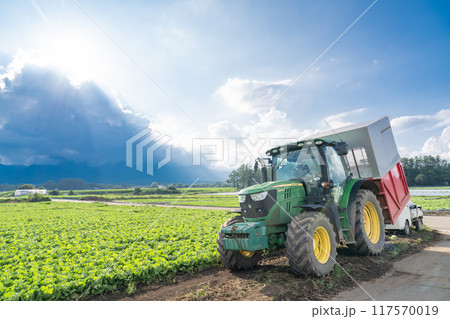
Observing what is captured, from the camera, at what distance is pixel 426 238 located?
35.2 feet

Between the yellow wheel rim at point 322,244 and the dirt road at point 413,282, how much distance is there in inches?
32.9

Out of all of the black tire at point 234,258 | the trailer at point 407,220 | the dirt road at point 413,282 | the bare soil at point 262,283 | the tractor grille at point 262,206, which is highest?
the tractor grille at point 262,206

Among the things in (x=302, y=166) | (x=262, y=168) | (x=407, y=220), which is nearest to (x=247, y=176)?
(x=262, y=168)

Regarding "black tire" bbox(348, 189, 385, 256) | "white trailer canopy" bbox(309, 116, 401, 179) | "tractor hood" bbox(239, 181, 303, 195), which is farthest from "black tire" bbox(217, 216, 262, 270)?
"white trailer canopy" bbox(309, 116, 401, 179)

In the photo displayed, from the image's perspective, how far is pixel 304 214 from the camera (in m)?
6.01

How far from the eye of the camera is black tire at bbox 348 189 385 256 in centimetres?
727

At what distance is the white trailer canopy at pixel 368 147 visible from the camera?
8.88 m

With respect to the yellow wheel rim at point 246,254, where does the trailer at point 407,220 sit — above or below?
above

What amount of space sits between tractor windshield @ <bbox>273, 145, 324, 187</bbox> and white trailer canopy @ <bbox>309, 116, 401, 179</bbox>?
111 inches

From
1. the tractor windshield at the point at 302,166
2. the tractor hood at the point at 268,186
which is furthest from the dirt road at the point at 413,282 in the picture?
the tractor windshield at the point at 302,166

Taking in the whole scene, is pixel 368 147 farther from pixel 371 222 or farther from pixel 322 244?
pixel 322 244

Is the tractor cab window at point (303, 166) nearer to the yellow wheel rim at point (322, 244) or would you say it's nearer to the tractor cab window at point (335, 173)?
the tractor cab window at point (335, 173)

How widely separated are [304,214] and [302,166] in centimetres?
147

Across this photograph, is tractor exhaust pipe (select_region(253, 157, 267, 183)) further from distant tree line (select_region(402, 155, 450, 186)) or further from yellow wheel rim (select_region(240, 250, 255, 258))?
distant tree line (select_region(402, 155, 450, 186))
